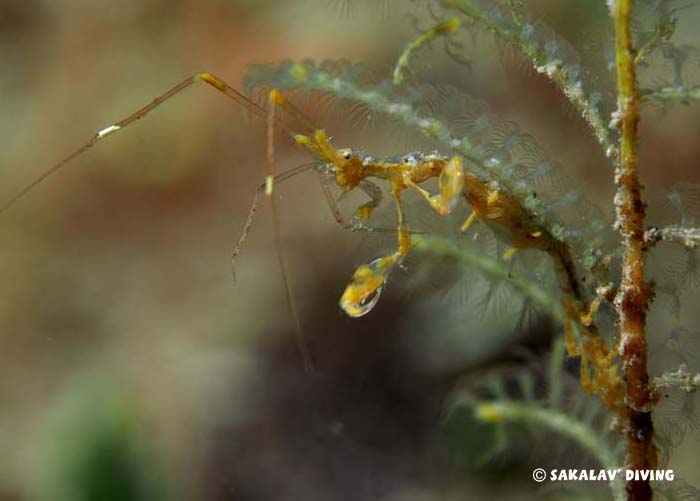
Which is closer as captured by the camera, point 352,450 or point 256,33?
point 352,450

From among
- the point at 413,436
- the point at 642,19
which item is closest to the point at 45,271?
the point at 413,436

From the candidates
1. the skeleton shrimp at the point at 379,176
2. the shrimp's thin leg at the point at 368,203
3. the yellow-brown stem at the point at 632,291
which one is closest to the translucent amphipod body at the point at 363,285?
the skeleton shrimp at the point at 379,176

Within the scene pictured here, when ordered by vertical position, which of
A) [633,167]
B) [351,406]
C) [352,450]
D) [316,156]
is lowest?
[352,450]

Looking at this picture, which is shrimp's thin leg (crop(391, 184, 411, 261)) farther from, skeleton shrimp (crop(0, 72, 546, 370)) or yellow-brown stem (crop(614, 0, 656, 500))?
yellow-brown stem (crop(614, 0, 656, 500))

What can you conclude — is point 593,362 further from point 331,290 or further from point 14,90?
point 14,90

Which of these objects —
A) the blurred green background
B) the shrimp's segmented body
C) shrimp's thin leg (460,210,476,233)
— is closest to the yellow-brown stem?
the shrimp's segmented body

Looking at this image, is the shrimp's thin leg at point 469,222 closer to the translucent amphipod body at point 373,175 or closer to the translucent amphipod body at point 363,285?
Result: the translucent amphipod body at point 373,175

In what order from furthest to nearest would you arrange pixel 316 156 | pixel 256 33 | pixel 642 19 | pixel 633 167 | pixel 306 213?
pixel 256 33, pixel 306 213, pixel 316 156, pixel 642 19, pixel 633 167

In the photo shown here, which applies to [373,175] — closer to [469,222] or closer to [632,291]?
[469,222]

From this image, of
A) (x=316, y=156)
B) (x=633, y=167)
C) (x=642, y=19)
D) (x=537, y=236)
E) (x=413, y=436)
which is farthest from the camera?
(x=413, y=436)
